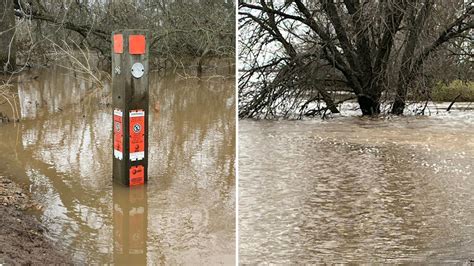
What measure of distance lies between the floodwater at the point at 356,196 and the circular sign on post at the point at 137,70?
1.33 m

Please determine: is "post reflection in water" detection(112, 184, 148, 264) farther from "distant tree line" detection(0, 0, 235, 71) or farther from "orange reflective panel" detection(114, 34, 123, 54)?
"distant tree line" detection(0, 0, 235, 71)

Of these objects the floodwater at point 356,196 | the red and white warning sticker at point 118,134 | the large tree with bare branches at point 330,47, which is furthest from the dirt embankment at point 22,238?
the large tree with bare branches at point 330,47

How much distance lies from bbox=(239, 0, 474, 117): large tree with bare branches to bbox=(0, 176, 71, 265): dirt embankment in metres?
6.49

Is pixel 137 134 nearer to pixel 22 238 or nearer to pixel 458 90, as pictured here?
pixel 22 238

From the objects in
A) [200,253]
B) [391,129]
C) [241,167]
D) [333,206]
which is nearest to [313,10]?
[391,129]

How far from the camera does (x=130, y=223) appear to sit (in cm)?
400

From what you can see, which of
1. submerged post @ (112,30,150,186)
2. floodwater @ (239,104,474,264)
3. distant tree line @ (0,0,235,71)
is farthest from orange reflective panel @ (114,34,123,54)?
distant tree line @ (0,0,235,71)

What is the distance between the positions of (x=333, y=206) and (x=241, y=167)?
5.73 ft

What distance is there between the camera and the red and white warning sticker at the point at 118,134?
15.3 feet

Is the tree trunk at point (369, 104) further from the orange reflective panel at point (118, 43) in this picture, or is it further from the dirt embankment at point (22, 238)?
the dirt embankment at point (22, 238)

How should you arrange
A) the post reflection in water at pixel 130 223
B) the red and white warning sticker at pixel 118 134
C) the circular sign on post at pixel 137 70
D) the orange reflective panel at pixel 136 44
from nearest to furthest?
1. the post reflection in water at pixel 130 223
2. the orange reflective panel at pixel 136 44
3. the circular sign on post at pixel 137 70
4. the red and white warning sticker at pixel 118 134

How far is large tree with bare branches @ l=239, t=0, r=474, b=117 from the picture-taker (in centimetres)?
1020

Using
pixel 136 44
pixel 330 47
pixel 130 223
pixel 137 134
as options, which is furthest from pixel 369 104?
pixel 130 223

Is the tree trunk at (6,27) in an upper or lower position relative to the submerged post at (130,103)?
upper
